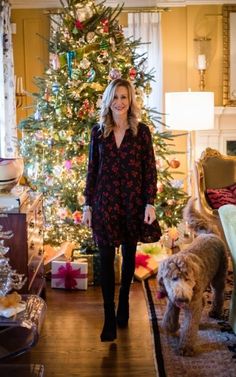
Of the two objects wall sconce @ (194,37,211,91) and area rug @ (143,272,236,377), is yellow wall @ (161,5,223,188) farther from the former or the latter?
area rug @ (143,272,236,377)


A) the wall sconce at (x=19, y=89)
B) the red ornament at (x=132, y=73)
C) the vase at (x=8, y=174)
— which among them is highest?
the wall sconce at (x=19, y=89)

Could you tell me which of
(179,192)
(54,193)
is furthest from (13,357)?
(179,192)

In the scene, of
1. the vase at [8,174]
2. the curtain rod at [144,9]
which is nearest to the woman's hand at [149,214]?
the vase at [8,174]

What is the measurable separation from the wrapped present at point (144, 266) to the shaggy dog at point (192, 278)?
753 mm

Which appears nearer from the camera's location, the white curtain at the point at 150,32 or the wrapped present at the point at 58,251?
the wrapped present at the point at 58,251

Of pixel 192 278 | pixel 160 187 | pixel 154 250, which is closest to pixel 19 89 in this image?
pixel 160 187

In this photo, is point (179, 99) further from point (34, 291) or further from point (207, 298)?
point (34, 291)

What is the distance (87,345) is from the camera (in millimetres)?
2535

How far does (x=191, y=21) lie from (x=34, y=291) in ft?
11.7

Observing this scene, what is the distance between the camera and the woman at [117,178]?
2441 mm

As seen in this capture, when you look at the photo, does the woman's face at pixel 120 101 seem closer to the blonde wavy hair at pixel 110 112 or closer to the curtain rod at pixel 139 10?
the blonde wavy hair at pixel 110 112

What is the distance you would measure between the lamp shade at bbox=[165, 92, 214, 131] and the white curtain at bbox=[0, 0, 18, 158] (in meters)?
1.49

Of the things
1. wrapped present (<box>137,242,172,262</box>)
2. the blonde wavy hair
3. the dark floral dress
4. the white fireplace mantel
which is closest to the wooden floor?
the dark floral dress

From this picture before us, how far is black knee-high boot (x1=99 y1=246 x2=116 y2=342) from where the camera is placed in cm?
249
